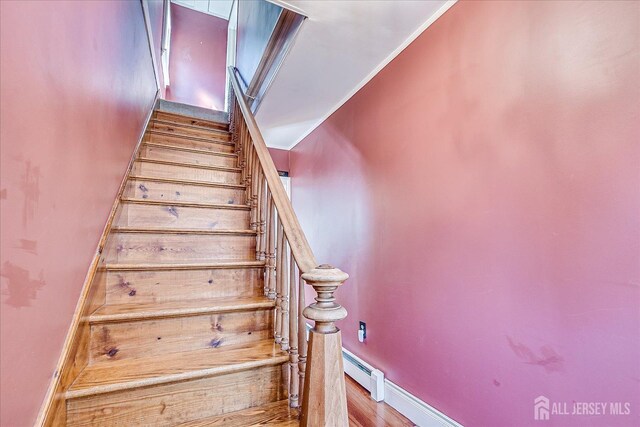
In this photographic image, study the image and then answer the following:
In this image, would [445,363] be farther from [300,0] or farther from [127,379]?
[300,0]

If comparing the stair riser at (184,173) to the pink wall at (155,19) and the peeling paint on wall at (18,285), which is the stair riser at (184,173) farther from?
the peeling paint on wall at (18,285)

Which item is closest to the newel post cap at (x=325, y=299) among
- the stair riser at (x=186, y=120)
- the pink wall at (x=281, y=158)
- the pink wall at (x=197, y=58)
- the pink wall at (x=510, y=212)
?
the pink wall at (x=510, y=212)

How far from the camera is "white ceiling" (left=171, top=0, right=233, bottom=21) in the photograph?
473 cm

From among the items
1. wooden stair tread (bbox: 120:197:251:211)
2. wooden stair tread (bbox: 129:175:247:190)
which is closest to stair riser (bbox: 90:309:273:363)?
wooden stair tread (bbox: 120:197:251:211)

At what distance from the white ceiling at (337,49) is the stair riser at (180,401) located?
6.28 feet

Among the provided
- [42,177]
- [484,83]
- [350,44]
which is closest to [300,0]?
[350,44]

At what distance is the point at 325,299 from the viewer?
87 centimetres

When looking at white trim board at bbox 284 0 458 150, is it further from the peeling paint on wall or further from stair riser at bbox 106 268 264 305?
the peeling paint on wall

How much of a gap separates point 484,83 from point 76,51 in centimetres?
165

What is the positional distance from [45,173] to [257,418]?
1025 millimetres

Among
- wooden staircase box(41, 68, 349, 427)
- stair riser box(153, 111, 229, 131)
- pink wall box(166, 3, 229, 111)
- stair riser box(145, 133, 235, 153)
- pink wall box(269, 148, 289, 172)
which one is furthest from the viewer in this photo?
pink wall box(166, 3, 229, 111)

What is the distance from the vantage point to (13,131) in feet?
1.95

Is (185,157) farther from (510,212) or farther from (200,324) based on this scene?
(510,212)

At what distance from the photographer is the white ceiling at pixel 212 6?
4727 mm
